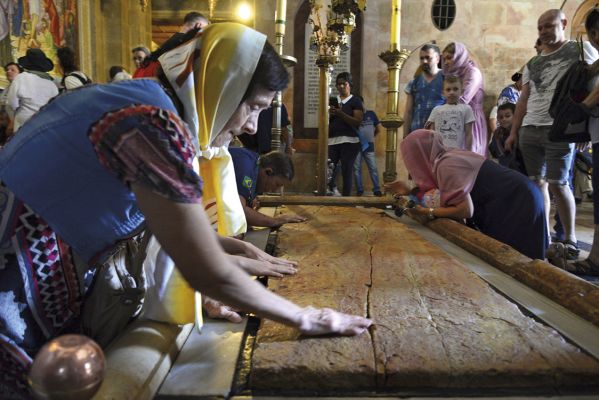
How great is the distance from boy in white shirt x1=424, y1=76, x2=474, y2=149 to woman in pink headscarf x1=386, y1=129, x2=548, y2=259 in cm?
109

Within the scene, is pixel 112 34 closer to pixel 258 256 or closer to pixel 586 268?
pixel 258 256

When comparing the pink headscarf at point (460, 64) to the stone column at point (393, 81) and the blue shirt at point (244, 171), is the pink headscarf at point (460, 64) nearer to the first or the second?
the stone column at point (393, 81)

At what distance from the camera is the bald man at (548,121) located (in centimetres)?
359

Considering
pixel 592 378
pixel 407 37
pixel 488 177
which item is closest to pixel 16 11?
pixel 407 37

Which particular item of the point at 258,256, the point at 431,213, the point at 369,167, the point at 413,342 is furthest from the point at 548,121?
the point at 369,167

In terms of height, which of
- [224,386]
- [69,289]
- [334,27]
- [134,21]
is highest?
[134,21]

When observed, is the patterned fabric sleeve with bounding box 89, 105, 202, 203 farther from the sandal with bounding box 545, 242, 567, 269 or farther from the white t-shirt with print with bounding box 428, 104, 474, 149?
the white t-shirt with print with bounding box 428, 104, 474, 149

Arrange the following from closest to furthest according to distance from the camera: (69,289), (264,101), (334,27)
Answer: (69,289) → (264,101) → (334,27)

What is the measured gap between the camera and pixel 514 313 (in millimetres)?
1435

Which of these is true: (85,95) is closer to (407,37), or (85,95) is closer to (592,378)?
(592,378)

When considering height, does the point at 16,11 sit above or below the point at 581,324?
above

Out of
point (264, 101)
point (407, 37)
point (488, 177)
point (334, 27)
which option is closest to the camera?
point (264, 101)

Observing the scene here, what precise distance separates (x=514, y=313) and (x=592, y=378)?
36 centimetres

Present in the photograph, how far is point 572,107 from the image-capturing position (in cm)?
318
